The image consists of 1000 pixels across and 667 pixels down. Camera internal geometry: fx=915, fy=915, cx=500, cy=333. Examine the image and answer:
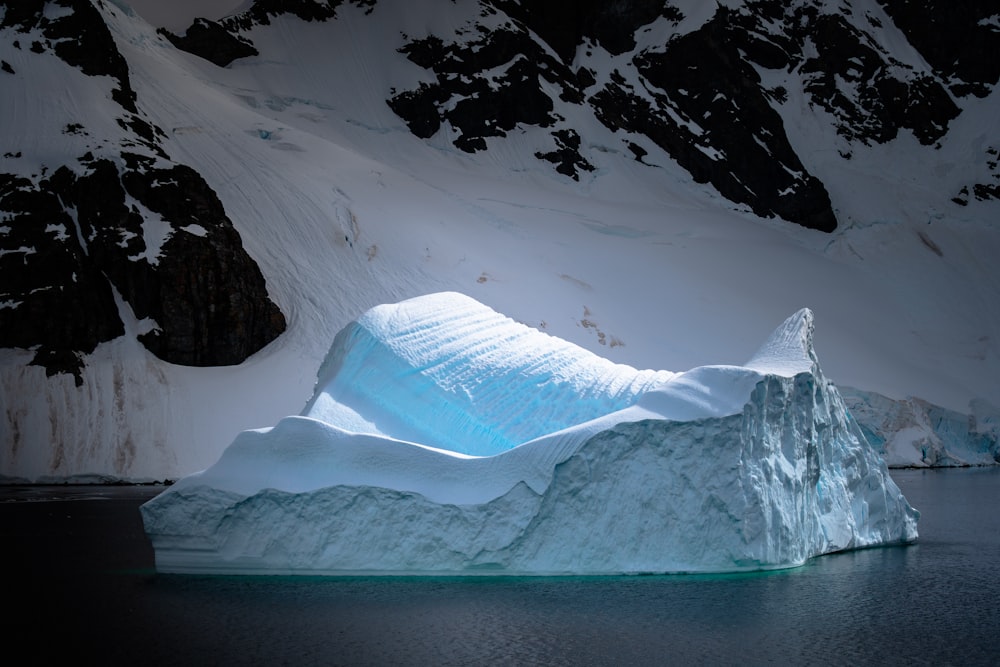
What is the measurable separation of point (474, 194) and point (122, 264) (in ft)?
50.2

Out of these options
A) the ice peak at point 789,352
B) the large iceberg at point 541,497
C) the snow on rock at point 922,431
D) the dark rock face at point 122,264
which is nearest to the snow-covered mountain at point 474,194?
the dark rock face at point 122,264

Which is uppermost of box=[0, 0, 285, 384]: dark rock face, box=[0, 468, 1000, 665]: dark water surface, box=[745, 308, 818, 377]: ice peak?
box=[745, 308, 818, 377]: ice peak

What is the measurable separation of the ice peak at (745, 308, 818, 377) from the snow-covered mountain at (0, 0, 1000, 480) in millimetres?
14978

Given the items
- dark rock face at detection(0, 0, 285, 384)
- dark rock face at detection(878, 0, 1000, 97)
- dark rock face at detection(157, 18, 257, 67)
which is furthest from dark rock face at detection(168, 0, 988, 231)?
dark rock face at detection(0, 0, 285, 384)

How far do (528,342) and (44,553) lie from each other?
20.8 ft

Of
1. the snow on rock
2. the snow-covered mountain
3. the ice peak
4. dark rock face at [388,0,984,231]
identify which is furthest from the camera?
dark rock face at [388,0,984,231]

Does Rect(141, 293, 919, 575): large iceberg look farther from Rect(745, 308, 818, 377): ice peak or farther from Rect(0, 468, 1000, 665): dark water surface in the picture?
Rect(0, 468, 1000, 665): dark water surface

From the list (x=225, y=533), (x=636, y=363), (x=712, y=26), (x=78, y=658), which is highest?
(x=712, y=26)

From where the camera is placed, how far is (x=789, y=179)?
44.4 meters

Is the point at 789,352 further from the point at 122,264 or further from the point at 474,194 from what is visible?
the point at 474,194

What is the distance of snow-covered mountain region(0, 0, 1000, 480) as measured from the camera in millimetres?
24484

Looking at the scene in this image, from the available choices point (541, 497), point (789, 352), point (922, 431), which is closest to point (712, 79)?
point (922, 431)

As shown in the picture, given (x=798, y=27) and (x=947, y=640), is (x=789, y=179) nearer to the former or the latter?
(x=798, y=27)

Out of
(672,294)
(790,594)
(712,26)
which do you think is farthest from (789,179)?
(790,594)
